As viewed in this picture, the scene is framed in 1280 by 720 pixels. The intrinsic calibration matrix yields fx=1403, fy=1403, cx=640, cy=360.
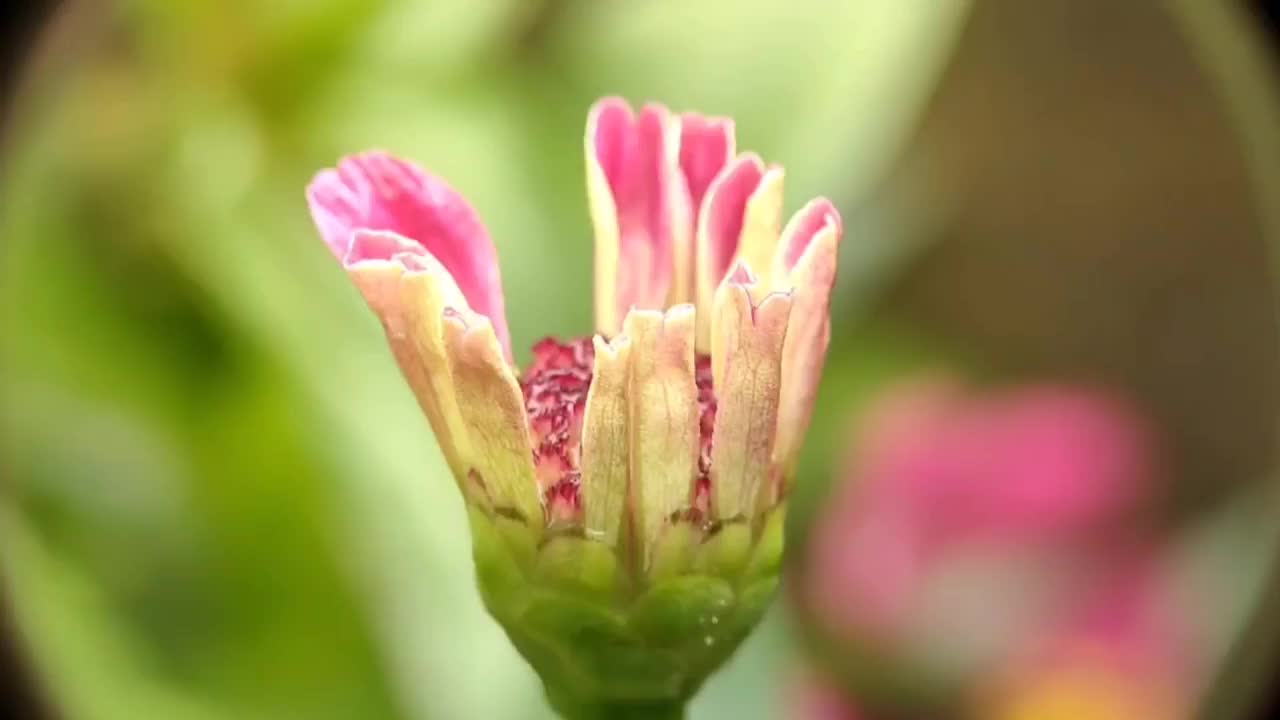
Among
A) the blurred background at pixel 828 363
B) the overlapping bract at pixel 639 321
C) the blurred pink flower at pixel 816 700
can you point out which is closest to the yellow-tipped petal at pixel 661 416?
the overlapping bract at pixel 639 321

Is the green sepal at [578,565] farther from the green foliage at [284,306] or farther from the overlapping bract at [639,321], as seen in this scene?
the green foliage at [284,306]

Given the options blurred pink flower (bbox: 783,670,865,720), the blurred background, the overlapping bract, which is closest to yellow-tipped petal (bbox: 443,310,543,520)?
the overlapping bract

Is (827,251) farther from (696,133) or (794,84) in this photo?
(794,84)

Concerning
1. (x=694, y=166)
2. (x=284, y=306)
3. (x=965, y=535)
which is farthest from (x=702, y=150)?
(x=965, y=535)

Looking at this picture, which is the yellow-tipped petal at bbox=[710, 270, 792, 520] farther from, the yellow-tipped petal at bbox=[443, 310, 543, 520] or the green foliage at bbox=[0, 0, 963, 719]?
the green foliage at bbox=[0, 0, 963, 719]

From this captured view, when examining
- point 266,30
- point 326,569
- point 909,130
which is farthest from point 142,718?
point 909,130
